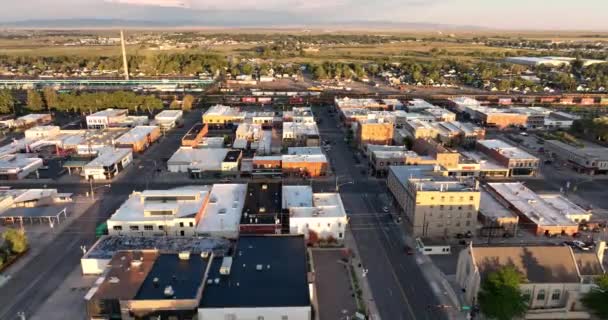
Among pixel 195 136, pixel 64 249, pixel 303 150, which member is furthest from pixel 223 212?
pixel 195 136

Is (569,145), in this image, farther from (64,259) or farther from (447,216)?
(64,259)

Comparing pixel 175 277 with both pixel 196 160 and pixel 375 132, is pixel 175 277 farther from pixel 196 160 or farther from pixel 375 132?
pixel 375 132

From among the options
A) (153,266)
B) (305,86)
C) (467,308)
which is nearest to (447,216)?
(467,308)

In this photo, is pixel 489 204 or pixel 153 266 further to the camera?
pixel 489 204

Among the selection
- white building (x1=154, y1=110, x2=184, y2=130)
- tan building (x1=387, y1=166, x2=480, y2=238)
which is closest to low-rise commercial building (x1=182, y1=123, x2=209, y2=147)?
white building (x1=154, y1=110, x2=184, y2=130)

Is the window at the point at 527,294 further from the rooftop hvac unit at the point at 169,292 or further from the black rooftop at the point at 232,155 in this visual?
the black rooftop at the point at 232,155

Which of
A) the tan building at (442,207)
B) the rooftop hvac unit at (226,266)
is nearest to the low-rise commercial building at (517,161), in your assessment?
the tan building at (442,207)
